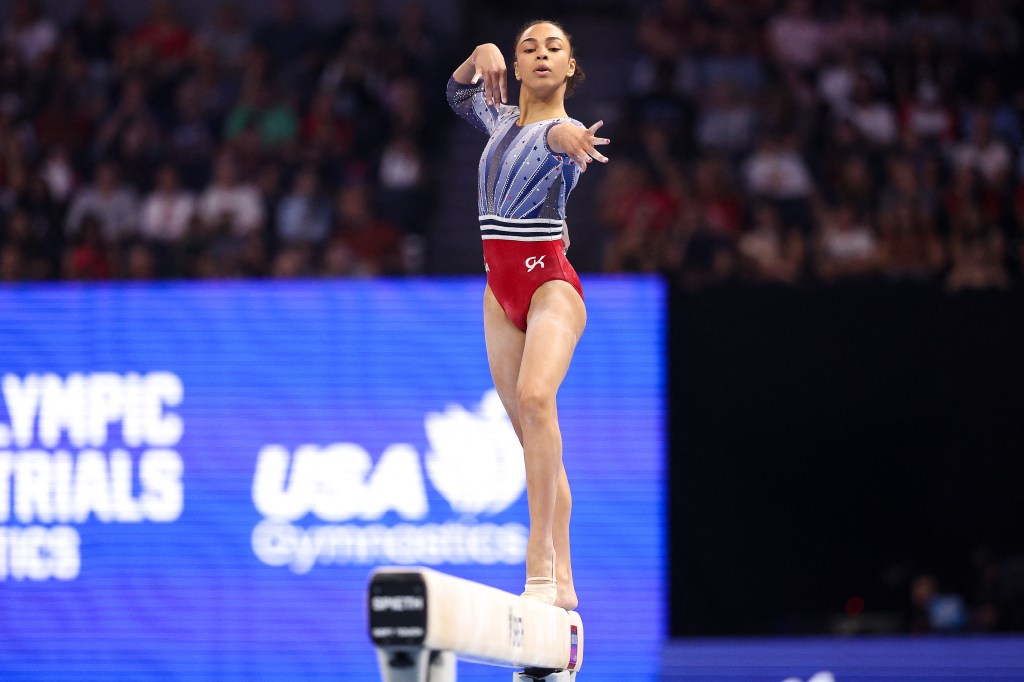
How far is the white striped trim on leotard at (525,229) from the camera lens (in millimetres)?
4875

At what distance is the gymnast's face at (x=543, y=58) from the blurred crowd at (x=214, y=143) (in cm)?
469

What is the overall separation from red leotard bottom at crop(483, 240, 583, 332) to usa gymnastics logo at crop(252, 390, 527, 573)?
3.34 m

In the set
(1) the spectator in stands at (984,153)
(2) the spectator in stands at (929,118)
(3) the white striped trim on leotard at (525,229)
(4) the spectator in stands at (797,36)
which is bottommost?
(3) the white striped trim on leotard at (525,229)

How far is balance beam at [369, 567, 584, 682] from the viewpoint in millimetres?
3445

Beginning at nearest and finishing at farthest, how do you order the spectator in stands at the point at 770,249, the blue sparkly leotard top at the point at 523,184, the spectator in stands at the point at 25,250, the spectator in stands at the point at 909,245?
the blue sparkly leotard top at the point at 523,184, the spectator in stands at the point at 909,245, the spectator in stands at the point at 770,249, the spectator in stands at the point at 25,250

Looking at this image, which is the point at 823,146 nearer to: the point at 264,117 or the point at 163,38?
the point at 264,117

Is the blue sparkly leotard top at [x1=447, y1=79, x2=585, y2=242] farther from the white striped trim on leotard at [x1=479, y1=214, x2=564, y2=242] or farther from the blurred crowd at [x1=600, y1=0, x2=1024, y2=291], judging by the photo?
the blurred crowd at [x1=600, y1=0, x2=1024, y2=291]

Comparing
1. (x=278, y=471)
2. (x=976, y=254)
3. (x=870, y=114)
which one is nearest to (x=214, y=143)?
(x=278, y=471)

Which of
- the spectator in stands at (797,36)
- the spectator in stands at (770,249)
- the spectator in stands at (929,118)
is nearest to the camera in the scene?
the spectator in stands at (770,249)

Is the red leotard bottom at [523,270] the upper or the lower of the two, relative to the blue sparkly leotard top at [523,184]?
lower

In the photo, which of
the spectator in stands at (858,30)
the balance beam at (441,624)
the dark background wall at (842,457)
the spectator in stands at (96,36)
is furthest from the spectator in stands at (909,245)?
the spectator in stands at (96,36)

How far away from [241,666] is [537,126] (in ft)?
15.5

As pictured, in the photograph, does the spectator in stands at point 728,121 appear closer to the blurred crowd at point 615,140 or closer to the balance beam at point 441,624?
the blurred crowd at point 615,140

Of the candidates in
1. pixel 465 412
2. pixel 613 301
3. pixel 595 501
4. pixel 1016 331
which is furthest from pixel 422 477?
pixel 1016 331
